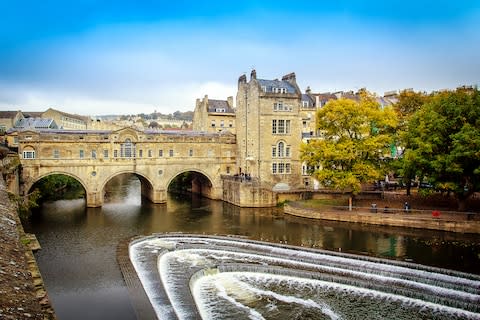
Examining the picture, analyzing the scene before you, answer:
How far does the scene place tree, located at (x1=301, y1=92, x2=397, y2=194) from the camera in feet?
133

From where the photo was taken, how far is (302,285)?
2300 centimetres

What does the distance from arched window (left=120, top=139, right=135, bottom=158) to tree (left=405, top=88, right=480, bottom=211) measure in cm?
3093

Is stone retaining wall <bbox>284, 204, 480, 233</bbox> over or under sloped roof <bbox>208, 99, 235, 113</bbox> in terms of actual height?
under

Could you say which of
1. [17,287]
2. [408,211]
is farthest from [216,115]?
[17,287]

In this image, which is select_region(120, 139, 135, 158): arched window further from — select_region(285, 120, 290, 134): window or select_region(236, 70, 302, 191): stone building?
select_region(285, 120, 290, 134): window

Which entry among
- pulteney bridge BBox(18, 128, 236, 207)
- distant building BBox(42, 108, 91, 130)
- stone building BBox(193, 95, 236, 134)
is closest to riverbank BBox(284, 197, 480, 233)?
pulteney bridge BBox(18, 128, 236, 207)

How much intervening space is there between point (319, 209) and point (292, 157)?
1280cm

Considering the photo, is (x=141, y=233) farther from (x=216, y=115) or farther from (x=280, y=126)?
(x=216, y=115)

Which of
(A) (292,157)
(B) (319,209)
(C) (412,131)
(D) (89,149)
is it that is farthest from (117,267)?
(A) (292,157)

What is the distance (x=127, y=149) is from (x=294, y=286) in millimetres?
33023

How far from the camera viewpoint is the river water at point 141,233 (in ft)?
70.1

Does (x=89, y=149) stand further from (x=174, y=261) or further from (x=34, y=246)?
(x=34, y=246)

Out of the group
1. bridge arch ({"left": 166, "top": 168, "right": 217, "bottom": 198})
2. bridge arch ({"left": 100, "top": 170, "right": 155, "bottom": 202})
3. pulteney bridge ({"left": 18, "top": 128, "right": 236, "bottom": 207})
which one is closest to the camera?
pulteney bridge ({"left": 18, "top": 128, "right": 236, "bottom": 207})

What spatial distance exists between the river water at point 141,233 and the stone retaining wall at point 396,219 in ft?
3.74
